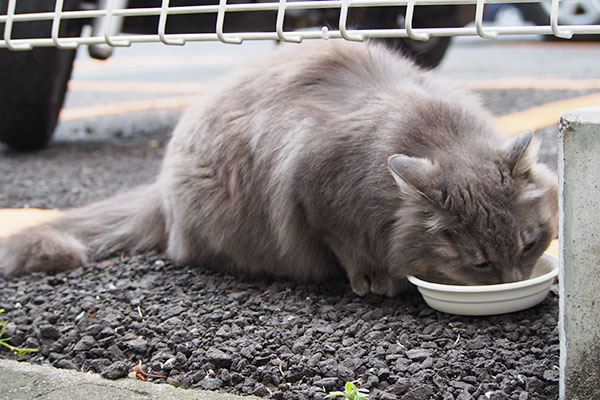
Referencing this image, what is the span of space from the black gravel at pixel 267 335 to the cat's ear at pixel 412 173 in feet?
1.38

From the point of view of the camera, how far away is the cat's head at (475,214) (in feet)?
7.37

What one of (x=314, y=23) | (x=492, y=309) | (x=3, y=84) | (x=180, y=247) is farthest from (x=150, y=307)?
(x=314, y=23)

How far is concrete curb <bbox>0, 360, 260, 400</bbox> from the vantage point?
5.89 ft

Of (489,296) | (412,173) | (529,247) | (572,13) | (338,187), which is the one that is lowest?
(489,296)

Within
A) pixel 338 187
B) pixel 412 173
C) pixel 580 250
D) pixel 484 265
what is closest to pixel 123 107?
pixel 338 187

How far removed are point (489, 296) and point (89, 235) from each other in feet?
6.26

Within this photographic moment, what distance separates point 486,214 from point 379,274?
19.9 inches

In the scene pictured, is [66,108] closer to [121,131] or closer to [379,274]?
[121,131]

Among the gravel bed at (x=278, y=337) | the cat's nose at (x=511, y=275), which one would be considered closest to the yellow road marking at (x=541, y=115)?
the cat's nose at (x=511, y=275)

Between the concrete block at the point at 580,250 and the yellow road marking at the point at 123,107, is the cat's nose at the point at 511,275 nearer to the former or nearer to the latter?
the concrete block at the point at 580,250

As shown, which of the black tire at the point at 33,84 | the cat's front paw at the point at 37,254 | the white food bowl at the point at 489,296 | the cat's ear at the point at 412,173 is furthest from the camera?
the black tire at the point at 33,84

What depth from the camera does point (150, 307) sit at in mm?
2475

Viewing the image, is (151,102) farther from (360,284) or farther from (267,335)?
(267,335)

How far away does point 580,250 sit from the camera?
1.55 m
